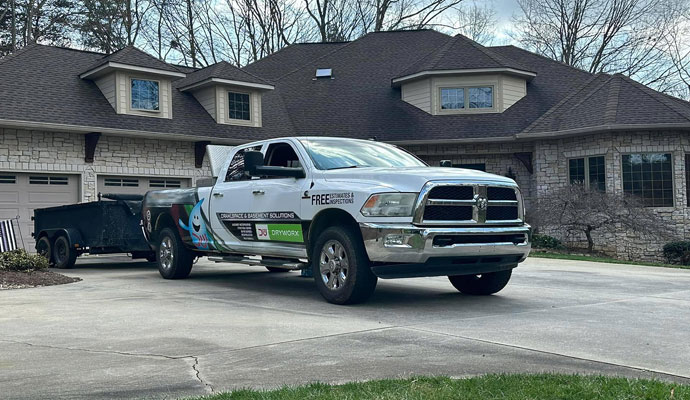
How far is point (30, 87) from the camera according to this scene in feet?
66.4

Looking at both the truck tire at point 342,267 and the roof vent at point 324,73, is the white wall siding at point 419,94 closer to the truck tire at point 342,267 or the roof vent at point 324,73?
the roof vent at point 324,73

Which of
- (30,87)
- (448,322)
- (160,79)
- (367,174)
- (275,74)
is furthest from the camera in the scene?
(275,74)

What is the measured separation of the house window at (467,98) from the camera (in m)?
24.9

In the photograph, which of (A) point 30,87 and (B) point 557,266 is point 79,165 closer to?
(A) point 30,87

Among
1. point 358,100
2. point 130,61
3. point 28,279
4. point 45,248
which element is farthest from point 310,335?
point 358,100

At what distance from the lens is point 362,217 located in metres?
7.88

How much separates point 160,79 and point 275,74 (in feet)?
26.6

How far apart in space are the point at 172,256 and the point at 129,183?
1088 centimetres

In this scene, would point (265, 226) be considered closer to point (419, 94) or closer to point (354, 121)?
point (354, 121)

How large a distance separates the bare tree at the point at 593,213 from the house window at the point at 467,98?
17.1ft

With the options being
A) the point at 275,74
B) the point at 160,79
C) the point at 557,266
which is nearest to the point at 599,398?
the point at 557,266

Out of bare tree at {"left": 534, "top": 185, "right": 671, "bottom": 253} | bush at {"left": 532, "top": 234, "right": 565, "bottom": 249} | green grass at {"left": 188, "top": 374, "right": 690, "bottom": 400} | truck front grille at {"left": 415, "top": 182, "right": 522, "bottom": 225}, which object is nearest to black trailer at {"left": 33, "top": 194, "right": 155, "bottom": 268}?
truck front grille at {"left": 415, "top": 182, "right": 522, "bottom": 225}

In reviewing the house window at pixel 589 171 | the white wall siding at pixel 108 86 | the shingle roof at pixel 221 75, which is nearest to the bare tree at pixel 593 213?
the house window at pixel 589 171

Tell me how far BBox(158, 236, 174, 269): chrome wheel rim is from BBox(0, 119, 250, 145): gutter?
9044 mm
